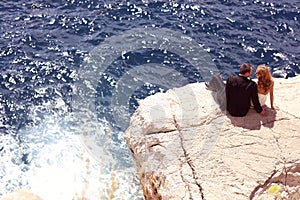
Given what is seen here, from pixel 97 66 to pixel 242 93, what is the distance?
9.45 meters

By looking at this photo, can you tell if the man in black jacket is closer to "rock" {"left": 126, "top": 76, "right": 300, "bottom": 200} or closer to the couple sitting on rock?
the couple sitting on rock

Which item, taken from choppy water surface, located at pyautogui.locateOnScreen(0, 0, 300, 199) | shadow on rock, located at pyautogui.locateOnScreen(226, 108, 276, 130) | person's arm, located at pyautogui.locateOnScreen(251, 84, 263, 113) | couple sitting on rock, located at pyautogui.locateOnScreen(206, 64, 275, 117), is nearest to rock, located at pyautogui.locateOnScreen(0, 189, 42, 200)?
choppy water surface, located at pyautogui.locateOnScreen(0, 0, 300, 199)

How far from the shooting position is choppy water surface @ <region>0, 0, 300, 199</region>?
46.5ft

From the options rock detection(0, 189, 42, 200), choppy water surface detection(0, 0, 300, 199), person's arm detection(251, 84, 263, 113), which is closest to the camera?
rock detection(0, 189, 42, 200)

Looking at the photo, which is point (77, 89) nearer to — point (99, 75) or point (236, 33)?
point (99, 75)

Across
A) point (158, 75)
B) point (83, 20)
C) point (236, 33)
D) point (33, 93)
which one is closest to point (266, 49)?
point (236, 33)

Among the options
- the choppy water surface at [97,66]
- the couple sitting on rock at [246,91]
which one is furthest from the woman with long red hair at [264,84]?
the choppy water surface at [97,66]

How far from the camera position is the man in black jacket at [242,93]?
34.0 ft

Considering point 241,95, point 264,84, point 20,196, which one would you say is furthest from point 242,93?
point 20,196

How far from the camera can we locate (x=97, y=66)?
1858cm

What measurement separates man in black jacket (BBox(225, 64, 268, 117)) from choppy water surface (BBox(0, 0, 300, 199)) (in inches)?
173

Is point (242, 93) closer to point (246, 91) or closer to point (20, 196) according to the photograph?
point (246, 91)

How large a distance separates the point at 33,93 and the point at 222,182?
1040 cm

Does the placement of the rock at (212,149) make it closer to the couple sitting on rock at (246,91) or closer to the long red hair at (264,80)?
the couple sitting on rock at (246,91)
